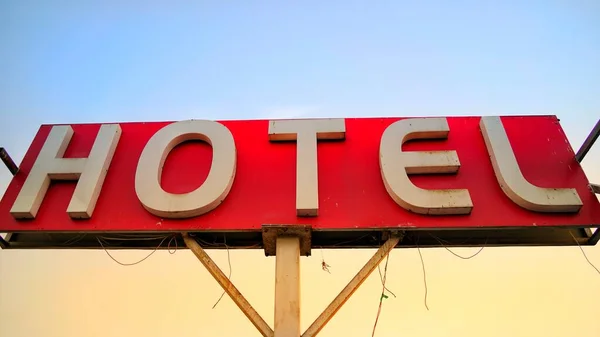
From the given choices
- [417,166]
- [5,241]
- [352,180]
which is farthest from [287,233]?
[5,241]

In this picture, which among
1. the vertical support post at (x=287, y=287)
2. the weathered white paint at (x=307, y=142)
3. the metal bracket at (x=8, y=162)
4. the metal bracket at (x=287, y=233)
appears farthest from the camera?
the metal bracket at (x=8, y=162)

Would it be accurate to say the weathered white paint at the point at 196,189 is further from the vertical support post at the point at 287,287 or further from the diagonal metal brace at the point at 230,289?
the vertical support post at the point at 287,287

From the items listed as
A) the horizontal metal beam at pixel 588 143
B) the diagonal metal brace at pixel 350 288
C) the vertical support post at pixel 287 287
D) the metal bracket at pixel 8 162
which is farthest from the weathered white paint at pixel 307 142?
the metal bracket at pixel 8 162

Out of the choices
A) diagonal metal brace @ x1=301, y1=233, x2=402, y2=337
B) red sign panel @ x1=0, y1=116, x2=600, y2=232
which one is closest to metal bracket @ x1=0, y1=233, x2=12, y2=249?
red sign panel @ x1=0, y1=116, x2=600, y2=232

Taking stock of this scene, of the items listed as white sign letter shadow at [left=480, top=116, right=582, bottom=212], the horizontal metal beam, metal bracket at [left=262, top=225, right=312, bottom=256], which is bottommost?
metal bracket at [left=262, top=225, right=312, bottom=256]

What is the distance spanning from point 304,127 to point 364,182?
1235 millimetres

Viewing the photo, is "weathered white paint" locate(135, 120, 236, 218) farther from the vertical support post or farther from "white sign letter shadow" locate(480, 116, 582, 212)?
"white sign letter shadow" locate(480, 116, 582, 212)

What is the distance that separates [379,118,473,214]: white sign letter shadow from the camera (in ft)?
18.0

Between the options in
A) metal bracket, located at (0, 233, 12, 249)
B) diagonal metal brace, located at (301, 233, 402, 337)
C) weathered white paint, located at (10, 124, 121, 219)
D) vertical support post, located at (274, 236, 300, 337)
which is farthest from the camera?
metal bracket, located at (0, 233, 12, 249)

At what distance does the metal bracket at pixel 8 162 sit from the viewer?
6.17 meters

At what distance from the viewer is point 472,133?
21.2 feet

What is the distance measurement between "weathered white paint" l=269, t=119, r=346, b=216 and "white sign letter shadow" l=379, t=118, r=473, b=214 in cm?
78

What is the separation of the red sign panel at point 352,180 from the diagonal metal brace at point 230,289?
23 cm

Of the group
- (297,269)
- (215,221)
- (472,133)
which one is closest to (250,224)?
(215,221)
